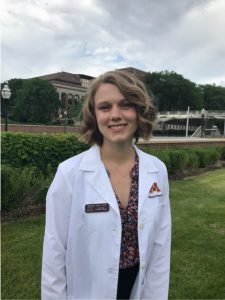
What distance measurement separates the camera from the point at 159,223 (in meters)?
2.10

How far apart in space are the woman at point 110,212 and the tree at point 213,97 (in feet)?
319

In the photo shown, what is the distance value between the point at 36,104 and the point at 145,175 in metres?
76.3

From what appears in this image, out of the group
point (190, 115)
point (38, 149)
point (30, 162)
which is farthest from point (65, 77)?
point (30, 162)

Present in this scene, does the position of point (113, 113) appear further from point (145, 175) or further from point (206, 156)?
point (206, 156)

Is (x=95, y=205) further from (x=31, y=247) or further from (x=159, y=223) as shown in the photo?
(x=31, y=247)

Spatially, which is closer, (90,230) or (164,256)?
(90,230)

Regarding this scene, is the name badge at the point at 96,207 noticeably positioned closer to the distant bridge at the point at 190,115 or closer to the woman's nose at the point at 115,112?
the woman's nose at the point at 115,112

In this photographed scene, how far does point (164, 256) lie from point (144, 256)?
23 cm

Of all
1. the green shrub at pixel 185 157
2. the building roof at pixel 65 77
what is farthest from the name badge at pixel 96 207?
the building roof at pixel 65 77

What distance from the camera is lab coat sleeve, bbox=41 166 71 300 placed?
1.85 metres

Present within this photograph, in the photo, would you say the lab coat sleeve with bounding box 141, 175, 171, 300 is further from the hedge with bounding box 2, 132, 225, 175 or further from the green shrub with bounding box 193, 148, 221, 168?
the green shrub with bounding box 193, 148, 221, 168

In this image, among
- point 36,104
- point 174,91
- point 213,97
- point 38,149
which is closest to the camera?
point 38,149

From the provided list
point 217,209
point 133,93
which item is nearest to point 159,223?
point 133,93

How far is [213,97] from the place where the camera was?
316ft
